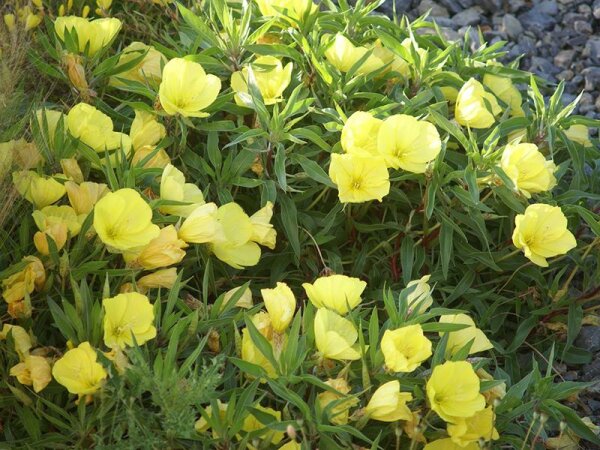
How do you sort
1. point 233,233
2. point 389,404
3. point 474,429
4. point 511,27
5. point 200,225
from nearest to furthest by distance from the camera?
1. point 389,404
2. point 474,429
3. point 200,225
4. point 233,233
5. point 511,27

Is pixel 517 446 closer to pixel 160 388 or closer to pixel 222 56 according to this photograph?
pixel 160 388

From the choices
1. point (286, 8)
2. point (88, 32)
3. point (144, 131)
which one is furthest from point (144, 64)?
point (286, 8)

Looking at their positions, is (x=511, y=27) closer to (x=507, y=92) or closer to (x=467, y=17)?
(x=467, y=17)

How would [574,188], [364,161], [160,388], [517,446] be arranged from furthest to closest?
[574,188] < [364,161] < [517,446] < [160,388]

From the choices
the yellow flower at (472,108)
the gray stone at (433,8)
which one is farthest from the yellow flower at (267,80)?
the gray stone at (433,8)

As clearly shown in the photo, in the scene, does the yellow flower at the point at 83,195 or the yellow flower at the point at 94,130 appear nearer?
the yellow flower at the point at 83,195

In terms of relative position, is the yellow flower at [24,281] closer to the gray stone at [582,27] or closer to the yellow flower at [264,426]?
the yellow flower at [264,426]

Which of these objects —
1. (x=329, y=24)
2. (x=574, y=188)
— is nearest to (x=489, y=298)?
(x=574, y=188)
